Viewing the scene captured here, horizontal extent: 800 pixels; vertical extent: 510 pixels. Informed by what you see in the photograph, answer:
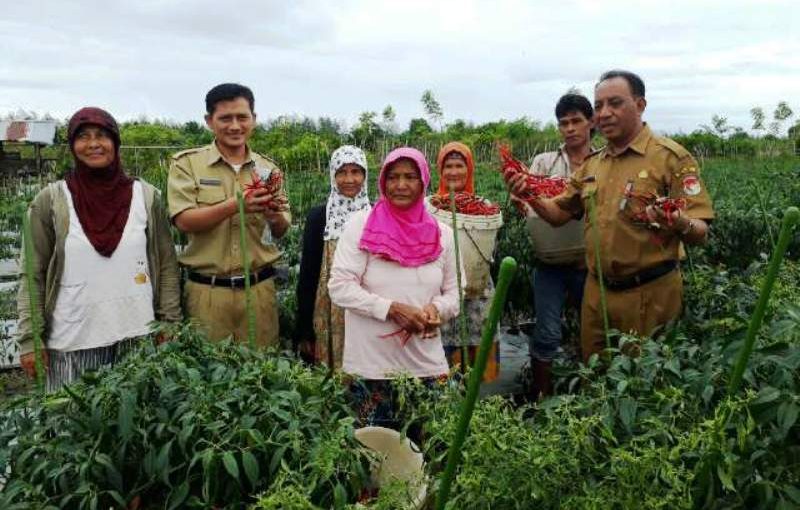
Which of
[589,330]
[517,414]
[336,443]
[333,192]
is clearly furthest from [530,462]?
[333,192]

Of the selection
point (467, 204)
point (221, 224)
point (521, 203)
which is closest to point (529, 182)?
point (521, 203)

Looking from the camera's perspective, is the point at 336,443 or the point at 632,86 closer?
the point at 336,443

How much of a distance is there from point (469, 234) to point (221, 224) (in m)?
1.07

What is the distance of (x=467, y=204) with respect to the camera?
127 inches

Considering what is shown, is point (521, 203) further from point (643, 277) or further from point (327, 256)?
point (327, 256)

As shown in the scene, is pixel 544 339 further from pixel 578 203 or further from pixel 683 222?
pixel 683 222

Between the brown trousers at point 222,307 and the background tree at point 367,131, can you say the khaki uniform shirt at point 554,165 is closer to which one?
the brown trousers at point 222,307

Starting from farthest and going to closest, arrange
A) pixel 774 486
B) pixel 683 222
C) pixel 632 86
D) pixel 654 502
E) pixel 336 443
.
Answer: pixel 632 86 → pixel 683 222 → pixel 336 443 → pixel 774 486 → pixel 654 502

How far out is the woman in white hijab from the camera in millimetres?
3059

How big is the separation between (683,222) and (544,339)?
1.22 m

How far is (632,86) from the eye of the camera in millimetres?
2832

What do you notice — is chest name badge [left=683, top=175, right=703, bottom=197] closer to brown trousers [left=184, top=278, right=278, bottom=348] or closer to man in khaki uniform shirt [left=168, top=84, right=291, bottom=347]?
man in khaki uniform shirt [left=168, top=84, right=291, bottom=347]

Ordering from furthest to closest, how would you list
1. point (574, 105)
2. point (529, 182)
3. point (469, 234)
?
point (574, 105) < point (469, 234) < point (529, 182)

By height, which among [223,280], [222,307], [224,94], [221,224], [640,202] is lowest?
[222,307]
